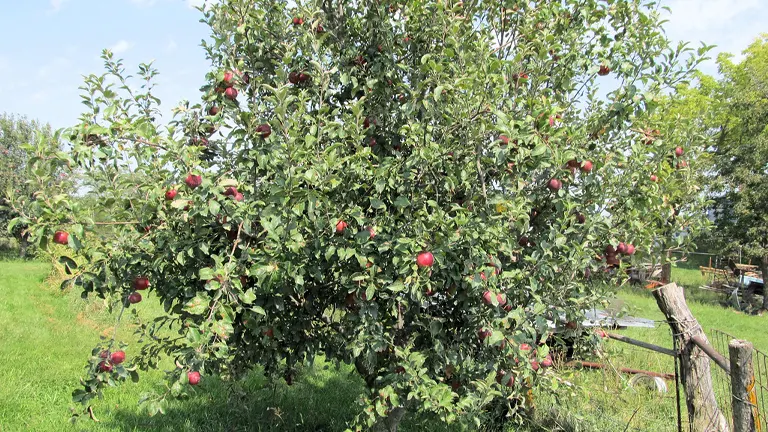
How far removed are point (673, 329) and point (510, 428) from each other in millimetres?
1720

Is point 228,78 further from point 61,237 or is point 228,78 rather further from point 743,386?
point 743,386

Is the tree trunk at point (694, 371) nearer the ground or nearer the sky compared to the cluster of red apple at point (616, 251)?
nearer the ground

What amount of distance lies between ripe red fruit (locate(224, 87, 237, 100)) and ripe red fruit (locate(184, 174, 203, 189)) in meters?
0.60

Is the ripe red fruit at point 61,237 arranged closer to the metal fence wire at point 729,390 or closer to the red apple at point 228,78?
the red apple at point 228,78

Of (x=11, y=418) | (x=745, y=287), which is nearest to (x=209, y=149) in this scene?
(x=11, y=418)

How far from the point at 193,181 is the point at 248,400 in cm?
251

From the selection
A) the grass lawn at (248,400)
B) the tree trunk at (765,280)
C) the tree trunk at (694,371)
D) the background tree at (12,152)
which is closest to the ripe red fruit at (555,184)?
the grass lawn at (248,400)

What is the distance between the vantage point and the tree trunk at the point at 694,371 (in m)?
3.42

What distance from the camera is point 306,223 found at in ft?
7.92

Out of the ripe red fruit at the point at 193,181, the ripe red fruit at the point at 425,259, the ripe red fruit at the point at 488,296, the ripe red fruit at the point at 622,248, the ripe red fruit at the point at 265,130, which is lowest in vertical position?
the ripe red fruit at the point at 488,296

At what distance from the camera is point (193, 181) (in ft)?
7.39

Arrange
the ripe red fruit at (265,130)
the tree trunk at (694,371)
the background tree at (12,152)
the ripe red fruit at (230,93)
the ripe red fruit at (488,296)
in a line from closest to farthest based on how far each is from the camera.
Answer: the ripe red fruit at (488,296), the ripe red fruit at (265,130), the ripe red fruit at (230,93), the tree trunk at (694,371), the background tree at (12,152)

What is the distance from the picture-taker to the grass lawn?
4.30 m

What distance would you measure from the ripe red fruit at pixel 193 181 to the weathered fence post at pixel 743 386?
294 cm
